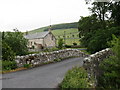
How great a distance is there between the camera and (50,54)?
18.0 metres

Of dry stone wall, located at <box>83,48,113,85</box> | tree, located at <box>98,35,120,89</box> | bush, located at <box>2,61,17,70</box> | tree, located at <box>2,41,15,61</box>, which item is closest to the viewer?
tree, located at <box>98,35,120,89</box>

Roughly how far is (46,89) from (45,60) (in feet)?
28.2

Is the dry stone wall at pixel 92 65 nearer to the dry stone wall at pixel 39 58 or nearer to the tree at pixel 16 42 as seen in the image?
the dry stone wall at pixel 39 58

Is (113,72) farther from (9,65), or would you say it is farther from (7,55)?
Answer: (7,55)

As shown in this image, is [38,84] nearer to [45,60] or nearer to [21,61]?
[21,61]

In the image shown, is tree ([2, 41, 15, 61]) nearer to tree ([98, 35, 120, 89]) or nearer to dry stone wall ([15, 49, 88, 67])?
dry stone wall ([15, 49, 88, 67])

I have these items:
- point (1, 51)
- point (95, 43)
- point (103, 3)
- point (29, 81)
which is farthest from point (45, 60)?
point (103, 3)

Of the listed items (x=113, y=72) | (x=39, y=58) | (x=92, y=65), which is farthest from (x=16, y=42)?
(x=113, y=72)

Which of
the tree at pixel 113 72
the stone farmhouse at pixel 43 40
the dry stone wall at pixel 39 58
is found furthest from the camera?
the stone farmhouse at pixel 43 40

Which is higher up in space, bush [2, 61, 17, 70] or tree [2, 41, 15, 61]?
tree [2, 41, 15, 61]

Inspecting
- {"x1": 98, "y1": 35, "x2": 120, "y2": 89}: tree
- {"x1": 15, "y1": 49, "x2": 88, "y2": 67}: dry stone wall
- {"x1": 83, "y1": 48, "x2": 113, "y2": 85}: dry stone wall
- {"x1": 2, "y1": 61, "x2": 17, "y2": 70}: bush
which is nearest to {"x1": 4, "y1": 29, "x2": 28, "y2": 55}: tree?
{"x1": 15, "y1": 49, "x2": 88, "y2": 67}: dry stone wall

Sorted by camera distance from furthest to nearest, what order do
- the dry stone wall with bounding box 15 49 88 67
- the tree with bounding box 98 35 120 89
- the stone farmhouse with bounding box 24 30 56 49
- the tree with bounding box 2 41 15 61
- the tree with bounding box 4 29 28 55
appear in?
the stone farmhouse with bounding box 24 30 56 49 < the tree with bounding box 4 29 28 55 < the tree with bounding box 2 41 15 61 < the dry stone wall with bounding box 15 49 88 67 < the tree with bounding box 98 35 120 89

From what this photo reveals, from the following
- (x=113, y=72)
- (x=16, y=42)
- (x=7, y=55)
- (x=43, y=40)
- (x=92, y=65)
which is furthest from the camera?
(x=43, y=40)

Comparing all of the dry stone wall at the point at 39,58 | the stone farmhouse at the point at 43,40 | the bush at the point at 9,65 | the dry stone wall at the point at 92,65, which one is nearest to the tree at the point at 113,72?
the dry stone wall at the point at 92,65
